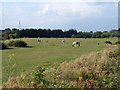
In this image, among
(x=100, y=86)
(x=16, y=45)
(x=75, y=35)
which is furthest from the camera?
(x=75, y=35)

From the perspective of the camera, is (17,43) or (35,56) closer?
(35,56)

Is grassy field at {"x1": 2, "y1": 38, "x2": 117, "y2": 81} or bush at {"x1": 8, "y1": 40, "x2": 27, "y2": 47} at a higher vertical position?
bush at {"x1": 8, "y1": 40, "x2": 27, "y2": 47}

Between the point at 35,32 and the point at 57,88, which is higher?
the point at 35,32

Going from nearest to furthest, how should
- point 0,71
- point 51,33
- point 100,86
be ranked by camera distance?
point 100,86 < point 0,71 < point 51,33

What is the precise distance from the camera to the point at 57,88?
4281mm

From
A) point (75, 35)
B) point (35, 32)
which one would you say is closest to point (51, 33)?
point (35, 32)

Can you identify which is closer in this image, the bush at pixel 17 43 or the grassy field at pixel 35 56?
the grassy field at pixel 35 56

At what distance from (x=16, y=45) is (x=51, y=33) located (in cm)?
3889

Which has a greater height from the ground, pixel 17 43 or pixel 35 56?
pixel 17 43

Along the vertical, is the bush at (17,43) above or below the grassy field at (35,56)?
above

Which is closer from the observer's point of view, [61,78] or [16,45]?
[61,78]

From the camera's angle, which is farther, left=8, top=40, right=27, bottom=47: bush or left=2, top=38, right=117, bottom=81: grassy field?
left=8, top=40, right=27, bottom=47: bush

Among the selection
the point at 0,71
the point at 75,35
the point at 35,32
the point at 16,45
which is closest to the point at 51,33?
the point at 35,32

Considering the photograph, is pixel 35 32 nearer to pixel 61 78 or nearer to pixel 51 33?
pixel 51 33
